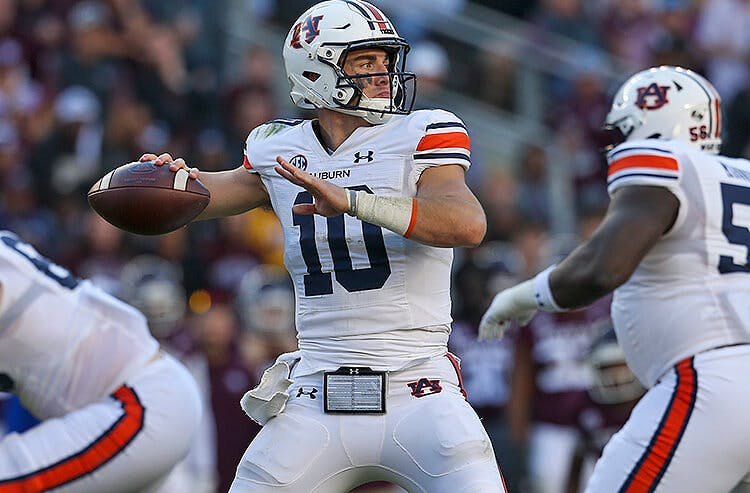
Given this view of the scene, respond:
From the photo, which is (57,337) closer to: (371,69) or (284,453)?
(284,453)

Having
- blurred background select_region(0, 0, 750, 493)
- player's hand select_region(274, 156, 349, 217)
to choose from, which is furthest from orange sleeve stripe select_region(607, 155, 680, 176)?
blurred background select_region(0, 0, 750, 493)

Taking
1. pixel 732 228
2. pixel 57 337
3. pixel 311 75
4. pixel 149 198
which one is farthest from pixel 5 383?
pixel 732 228

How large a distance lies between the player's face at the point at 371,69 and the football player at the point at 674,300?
0.86 metres

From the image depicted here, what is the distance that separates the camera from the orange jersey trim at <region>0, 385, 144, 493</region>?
456 centimetres

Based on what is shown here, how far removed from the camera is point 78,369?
15.8 feet

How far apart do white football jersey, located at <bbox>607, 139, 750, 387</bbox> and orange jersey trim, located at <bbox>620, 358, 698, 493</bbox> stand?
158 millimetres

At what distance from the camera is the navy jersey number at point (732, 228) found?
4305 mm

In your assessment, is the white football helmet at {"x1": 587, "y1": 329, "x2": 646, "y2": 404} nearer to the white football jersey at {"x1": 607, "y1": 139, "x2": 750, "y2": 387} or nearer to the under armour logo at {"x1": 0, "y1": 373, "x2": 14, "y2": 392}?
the white football jersey at {"x1": 607, "y1": 139, "x2": 750, "y2": 387}

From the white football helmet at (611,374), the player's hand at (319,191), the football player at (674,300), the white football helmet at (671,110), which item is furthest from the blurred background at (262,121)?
the player's hand at (319,191)

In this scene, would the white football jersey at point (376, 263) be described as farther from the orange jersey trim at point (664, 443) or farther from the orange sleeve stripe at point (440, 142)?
the orange jersey trim at point (664, 443)

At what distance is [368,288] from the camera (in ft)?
12.5

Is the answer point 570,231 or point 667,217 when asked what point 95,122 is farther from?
point 667,217

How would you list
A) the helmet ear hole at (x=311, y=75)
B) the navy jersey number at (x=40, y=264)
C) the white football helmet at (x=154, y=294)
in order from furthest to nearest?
the white football helmet at (x=154, y=294) → the navy jersey number at (x=40, y=264) → the helmet ear hole at (x=311, y=75)

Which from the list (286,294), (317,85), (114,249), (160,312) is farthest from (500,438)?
(317,85)
